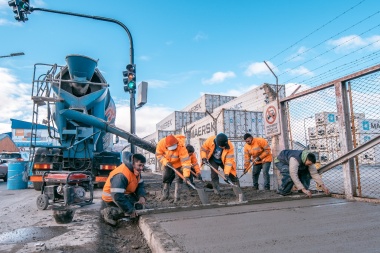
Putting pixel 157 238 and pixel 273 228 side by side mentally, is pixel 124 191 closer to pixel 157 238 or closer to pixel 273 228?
pixel 157 238

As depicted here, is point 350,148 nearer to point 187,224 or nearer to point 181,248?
point 187,224

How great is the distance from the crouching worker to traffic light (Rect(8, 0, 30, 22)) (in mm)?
7049

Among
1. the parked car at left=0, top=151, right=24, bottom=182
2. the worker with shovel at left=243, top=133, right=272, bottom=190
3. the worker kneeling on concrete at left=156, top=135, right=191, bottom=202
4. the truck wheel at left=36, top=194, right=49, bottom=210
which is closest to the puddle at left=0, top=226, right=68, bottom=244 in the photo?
the truck wheel at left=36, top=194, right=49, bottom=210

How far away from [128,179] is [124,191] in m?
0.21

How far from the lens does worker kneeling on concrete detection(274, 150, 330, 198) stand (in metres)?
5.73

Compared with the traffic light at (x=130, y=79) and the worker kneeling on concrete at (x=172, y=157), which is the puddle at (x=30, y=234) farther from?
the traffic light at (x=130, y=79)

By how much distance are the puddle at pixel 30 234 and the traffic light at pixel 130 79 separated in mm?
6319

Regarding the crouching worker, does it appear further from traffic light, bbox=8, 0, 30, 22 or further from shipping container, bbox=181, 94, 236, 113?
shipping container, bbox=181, 94, 236, 113

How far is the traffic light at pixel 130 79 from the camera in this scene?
9797mm

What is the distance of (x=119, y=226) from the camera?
446cm

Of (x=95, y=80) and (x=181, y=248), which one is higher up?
(x=95, y=80)

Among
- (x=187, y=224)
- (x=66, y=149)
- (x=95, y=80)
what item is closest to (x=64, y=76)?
(x=95, y=80)

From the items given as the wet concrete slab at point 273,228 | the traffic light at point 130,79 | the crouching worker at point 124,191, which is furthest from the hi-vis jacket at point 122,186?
the traffic light at point 130,79

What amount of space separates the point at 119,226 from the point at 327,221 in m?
2.87
